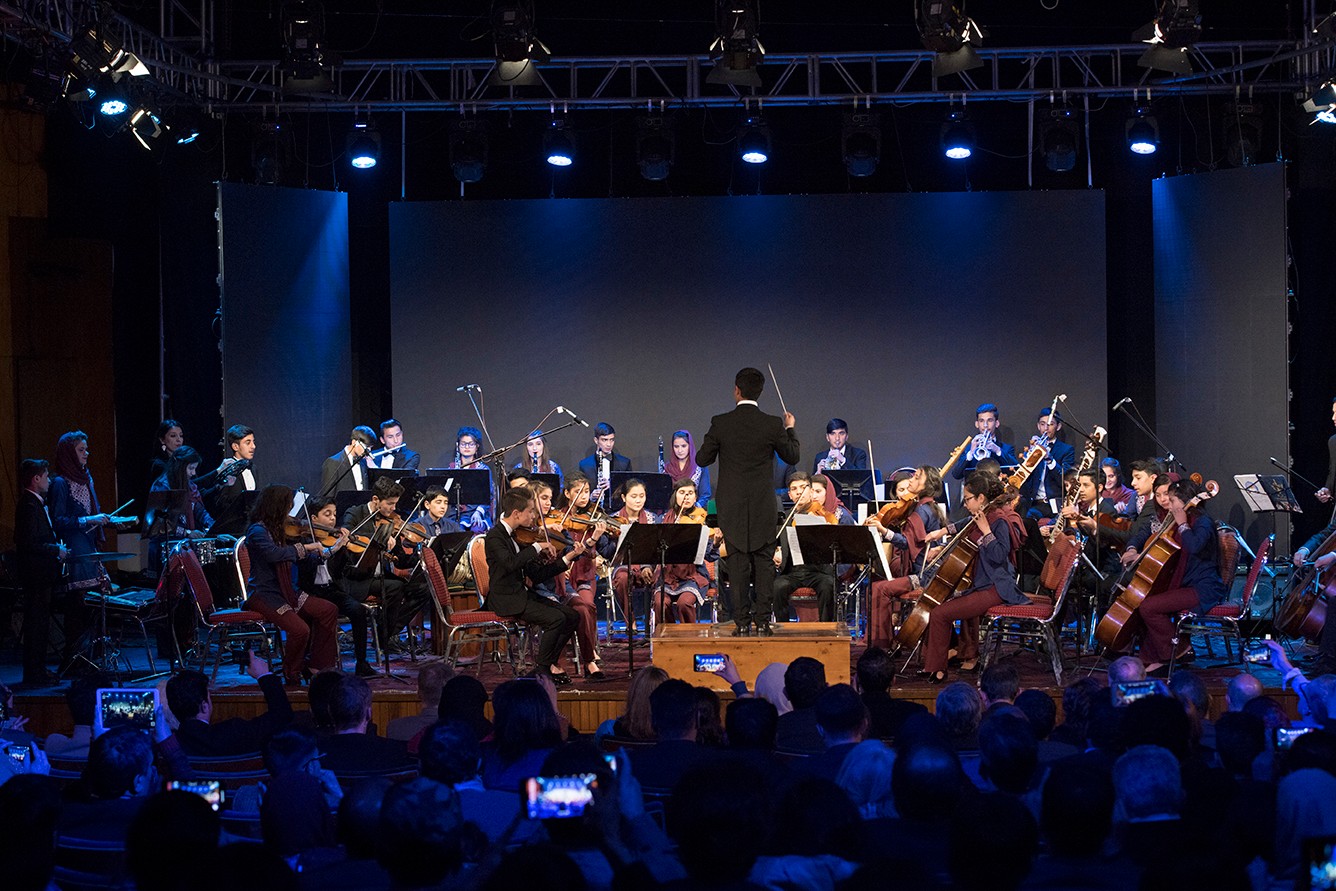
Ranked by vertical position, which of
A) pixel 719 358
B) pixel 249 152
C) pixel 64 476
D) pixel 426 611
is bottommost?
pixel 426 611

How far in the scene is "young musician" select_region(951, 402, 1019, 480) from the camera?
497 inches

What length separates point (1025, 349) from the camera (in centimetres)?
1354

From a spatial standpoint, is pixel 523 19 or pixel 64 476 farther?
pixel 523 19

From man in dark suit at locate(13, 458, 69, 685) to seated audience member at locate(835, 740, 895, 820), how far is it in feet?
20.3

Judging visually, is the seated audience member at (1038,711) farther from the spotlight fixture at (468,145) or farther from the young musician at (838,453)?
the spotlight fixture at (468,145)

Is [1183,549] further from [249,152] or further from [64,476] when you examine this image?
[249,152]

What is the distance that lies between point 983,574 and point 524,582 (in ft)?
8.93

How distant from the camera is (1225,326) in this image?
41.5 ft

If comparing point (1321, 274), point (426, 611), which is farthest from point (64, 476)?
point (1321, 274)

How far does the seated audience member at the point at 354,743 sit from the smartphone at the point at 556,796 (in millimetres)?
1583

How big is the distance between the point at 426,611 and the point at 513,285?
4.37 meters

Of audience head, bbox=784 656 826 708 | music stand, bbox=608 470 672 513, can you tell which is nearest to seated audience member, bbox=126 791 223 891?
audience head, bbox=784 656 826 708

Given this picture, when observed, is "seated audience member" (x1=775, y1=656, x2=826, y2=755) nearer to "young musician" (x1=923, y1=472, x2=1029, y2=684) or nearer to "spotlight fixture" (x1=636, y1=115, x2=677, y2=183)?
"young musician" (x1=923, y1=472, x2=1029, y2=684)

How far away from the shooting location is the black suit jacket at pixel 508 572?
8289 mm
